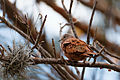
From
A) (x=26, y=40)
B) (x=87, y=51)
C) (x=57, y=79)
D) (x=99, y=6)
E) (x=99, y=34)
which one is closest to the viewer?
(x=87, y=51)

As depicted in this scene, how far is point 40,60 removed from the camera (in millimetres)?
1402

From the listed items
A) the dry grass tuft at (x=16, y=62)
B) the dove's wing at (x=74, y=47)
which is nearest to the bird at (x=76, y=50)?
the dove's wing at (x=74, y=47)

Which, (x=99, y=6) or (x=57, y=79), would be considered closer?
(x=57, y=79)

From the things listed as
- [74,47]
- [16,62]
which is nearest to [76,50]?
[74,47]

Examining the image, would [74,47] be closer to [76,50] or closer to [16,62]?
[76,50]

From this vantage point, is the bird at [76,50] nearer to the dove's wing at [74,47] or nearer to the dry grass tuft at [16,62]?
the dove's wing at [74,47]

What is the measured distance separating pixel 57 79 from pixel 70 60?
80 cm

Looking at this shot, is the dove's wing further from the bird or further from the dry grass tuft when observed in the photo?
the dry grass tuft

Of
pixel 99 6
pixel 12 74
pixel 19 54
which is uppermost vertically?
pixel 99 6

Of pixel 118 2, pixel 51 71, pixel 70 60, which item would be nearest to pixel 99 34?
pixel 118 2

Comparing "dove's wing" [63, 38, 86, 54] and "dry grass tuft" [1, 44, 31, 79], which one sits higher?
"dove's wing" [63, 38, 86, 54]

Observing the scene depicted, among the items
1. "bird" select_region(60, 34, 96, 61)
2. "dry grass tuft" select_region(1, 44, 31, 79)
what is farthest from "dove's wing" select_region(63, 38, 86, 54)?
"dry grass tuft" select_region(1, 44, 31, 79)

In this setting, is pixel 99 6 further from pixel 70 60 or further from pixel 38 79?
pixel 70 60

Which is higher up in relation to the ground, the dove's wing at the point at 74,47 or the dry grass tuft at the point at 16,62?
the dove's wing at the point at 74,47
